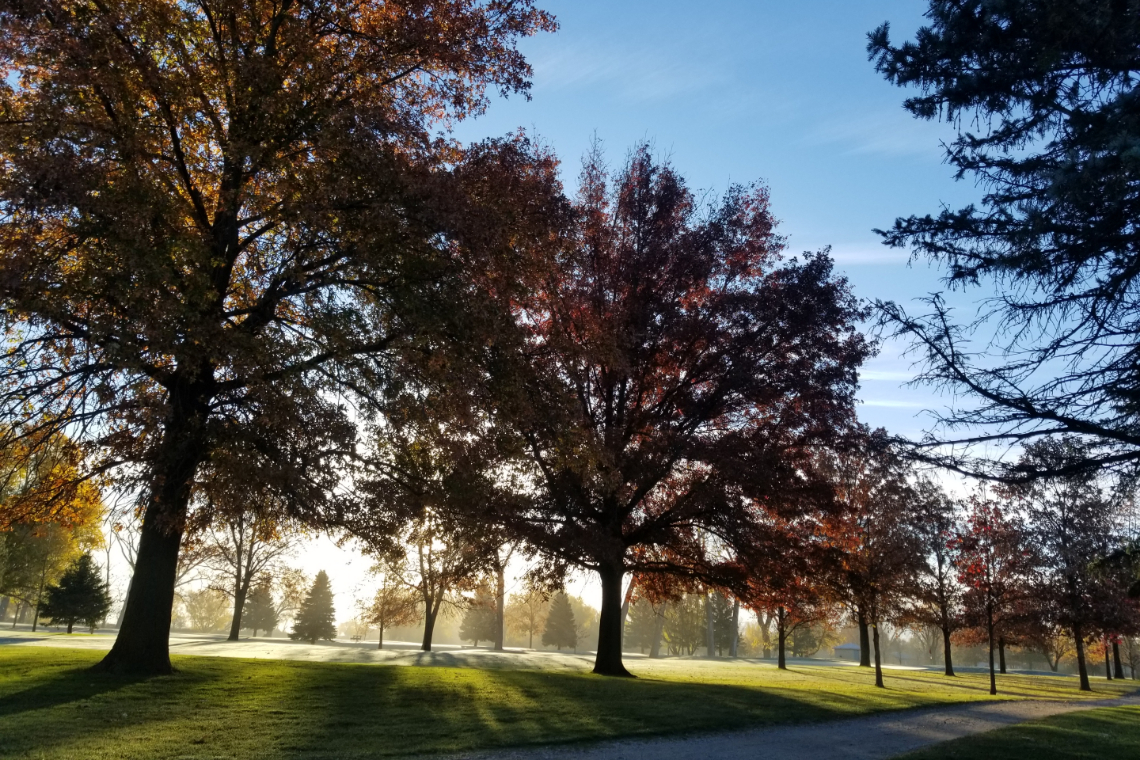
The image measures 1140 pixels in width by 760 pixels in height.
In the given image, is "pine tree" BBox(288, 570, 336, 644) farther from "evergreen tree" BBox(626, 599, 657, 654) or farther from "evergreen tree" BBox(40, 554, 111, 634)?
"evergreen tree" BBox(626, 599, 657, 654)

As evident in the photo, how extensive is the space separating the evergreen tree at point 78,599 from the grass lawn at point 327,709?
2978cm

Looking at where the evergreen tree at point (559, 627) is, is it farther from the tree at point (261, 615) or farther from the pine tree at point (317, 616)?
the tree at point (261, 615)

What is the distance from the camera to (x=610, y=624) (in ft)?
63.5

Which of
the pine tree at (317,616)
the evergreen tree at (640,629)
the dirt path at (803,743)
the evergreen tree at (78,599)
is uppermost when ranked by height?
the dirt path at (803,743)

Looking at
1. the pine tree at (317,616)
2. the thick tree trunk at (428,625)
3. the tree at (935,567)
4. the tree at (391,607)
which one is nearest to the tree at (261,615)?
→ the pine tree at (317,616)

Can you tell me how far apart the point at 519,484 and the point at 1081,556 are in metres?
24.1

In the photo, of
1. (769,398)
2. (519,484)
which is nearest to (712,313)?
(769,398)

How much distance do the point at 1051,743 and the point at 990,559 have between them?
1737 centimetres

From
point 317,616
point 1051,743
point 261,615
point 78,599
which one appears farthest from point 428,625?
point 261,615

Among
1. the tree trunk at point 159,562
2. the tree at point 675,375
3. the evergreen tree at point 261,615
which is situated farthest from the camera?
the evergreen tree at point 261,615

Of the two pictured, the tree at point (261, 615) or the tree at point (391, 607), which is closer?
the tree at point (391, 607)

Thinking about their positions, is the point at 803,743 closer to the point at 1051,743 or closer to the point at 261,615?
the point at 1051,743

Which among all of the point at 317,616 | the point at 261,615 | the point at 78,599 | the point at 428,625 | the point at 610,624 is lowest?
the point at 261,615

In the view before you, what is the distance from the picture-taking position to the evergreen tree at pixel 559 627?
76000mm
